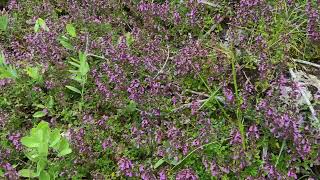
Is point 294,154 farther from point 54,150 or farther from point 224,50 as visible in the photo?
point 54,150

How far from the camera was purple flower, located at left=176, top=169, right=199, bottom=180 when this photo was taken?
3496mm

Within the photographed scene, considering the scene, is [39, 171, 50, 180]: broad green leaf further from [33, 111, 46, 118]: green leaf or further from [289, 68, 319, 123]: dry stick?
[289, 68, 319, 123]: dry stick

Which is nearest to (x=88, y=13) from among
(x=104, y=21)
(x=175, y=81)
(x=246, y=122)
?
(x=104, y=21)

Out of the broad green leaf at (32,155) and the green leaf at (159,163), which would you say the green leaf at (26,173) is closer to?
the broad green leaf at (32,155)

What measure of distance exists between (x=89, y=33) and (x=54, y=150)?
1.43 meters

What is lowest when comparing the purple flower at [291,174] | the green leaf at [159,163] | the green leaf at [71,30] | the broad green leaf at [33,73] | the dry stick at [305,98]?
the green leaf at [159,163]

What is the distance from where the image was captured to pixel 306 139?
361 centimetres

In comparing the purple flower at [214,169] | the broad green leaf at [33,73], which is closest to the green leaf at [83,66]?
the broad green leaf at [33,73]

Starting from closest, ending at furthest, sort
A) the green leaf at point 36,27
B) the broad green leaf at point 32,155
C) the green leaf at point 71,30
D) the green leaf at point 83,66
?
the broad green leaf at point 32,155 < the green leaf at point 83,66 < the green leaf at point 71,30 < the green leaf at point 36,27

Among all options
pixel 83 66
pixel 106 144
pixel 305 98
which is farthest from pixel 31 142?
pixel 305 98

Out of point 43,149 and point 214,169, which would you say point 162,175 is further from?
point 43,149

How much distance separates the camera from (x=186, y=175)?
3496mm

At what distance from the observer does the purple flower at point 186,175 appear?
350 cm

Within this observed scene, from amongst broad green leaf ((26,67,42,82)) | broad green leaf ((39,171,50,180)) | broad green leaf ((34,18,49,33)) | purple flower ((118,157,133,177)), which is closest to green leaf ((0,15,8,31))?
broad green leaf ((34,18,49,33))
